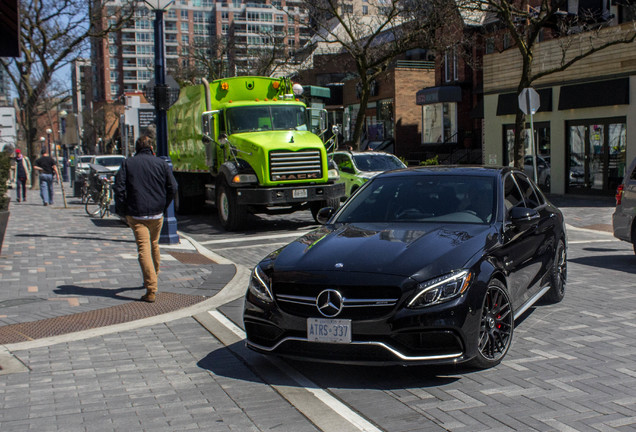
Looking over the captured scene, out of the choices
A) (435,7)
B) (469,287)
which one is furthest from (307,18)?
(469,287)

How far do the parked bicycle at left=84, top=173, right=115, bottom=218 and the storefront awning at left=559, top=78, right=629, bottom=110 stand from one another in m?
14.5

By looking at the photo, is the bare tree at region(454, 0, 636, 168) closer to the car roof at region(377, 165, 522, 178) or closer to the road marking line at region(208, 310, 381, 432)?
the car roof at region(377, 165, 522, 178)

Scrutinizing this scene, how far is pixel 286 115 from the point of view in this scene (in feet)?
56.5

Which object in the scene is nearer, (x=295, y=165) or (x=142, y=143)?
(x=142, y=143)

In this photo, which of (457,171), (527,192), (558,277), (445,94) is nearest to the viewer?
(457,171)

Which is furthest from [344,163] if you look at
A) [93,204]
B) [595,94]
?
[595,94]

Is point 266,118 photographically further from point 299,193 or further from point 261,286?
point 261,286

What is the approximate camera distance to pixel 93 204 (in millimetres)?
19500

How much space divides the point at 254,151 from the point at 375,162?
5870 millimetres

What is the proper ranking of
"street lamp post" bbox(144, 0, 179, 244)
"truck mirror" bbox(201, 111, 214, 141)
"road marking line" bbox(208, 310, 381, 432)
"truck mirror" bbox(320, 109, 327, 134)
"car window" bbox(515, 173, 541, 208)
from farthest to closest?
"truck mirror" bbox(320, 109, 327, 134) → "truck mirror" bbox(201, 111, 214, 141) → "street lamp post" bbox(144, 0, 179, 244) → "car window" bbox(515, 173, 541, 208) → "road marking line" bbox(208, 310, 381, 432)

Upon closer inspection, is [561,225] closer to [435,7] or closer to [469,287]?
[469,287]

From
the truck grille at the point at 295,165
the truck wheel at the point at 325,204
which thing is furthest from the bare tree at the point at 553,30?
the truck grille at the point at 295,165

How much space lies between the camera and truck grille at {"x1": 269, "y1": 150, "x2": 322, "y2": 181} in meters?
15.4

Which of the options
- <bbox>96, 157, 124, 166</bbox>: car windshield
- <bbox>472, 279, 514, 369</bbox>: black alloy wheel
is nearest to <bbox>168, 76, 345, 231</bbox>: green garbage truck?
<bbox>472, 279, 514, 369</bbox>: black alloy wheel
